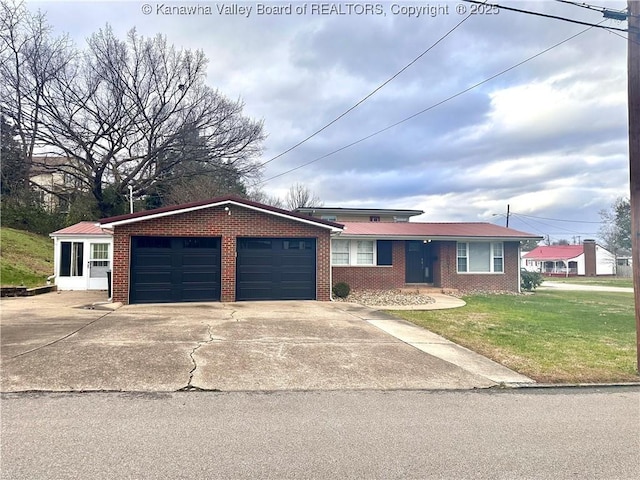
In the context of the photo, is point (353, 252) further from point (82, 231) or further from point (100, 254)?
point (82, 231)

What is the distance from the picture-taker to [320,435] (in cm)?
405

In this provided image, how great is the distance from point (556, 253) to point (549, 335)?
189 feet

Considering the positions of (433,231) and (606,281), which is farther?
(606,281)

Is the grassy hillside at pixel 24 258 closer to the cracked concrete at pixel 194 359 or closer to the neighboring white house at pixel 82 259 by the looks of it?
the neighboring white house at pixel 82 259

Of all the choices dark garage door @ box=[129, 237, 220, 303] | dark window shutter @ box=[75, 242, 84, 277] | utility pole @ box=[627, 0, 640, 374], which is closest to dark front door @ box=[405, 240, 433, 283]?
dark garage door @ box=[129, 237, 220, 303]

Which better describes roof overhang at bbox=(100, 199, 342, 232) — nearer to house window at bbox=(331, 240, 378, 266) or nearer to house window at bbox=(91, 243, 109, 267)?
house window at bbox=(331, 240, 378, 266)

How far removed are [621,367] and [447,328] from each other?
12.9 feet

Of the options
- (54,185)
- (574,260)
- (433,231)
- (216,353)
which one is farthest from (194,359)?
(574,260)

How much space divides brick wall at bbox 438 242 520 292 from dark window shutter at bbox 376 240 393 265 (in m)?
2.65

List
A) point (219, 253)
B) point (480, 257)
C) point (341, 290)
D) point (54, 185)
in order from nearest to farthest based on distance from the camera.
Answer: point (219, 253) < point (341, 290) < point (480, 257) < point (54, 185)

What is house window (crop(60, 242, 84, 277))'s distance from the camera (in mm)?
18141

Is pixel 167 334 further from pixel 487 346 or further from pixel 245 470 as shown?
pixel 487 346

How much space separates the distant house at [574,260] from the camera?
50188mm

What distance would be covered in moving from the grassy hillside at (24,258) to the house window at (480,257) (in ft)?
62.6
